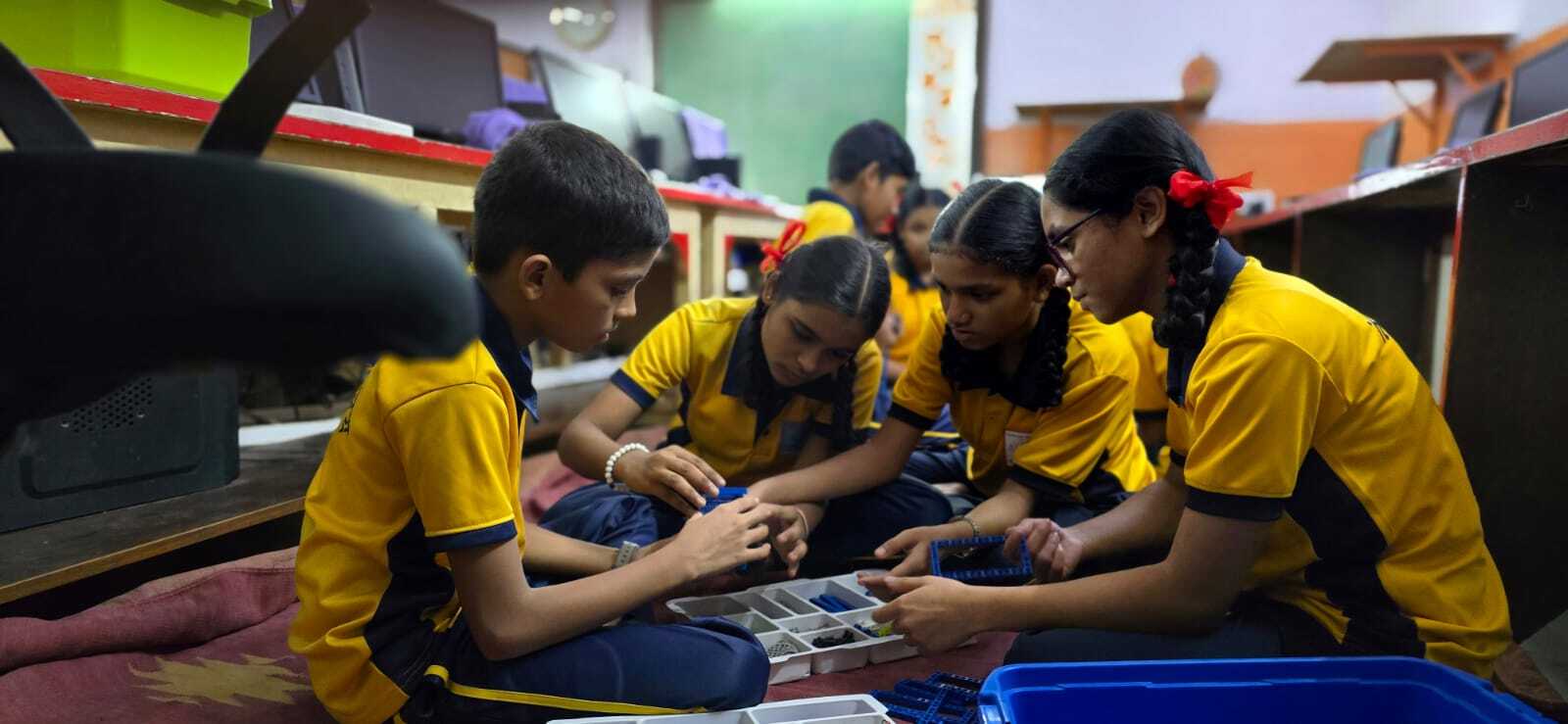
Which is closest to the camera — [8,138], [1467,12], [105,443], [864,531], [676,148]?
[8,138]

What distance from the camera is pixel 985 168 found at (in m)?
4.93

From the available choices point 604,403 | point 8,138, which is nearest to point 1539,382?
point 604,403

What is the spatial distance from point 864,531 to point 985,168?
3616 mm

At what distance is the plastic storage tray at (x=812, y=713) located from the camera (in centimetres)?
96

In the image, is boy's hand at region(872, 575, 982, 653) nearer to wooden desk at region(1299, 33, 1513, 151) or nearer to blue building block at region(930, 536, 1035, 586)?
blue building block at region(930, 536, 1035, 586)

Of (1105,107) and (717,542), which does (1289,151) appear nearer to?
(1105,107)

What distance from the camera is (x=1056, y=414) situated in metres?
1.51

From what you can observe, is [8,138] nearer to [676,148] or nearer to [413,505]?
[413,505]

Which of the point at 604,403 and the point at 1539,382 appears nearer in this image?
the point at 1539,382

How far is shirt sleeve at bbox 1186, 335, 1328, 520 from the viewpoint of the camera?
3.00ft

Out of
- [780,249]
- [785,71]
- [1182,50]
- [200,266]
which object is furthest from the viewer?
[785,71]

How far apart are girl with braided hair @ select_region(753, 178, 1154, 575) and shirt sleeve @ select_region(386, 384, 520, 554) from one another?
618 millimetres

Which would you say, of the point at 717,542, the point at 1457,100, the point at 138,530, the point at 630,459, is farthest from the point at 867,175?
the point at 1457,100

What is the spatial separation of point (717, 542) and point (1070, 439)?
0.67 m
